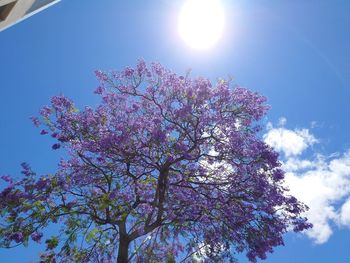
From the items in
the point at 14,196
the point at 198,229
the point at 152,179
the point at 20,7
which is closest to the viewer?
the point at 20,7

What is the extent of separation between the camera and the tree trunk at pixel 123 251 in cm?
1572

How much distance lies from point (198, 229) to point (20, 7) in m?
9.81

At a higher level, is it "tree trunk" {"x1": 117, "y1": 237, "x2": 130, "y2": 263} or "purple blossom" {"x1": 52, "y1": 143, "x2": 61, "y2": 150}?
"purple blossom" {"x1": 52, "y1": 143, "x2": 61, "y2": 150}

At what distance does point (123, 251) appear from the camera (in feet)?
52.2

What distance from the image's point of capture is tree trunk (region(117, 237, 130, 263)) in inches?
619

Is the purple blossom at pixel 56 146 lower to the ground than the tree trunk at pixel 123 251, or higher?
higher

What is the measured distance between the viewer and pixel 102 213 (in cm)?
1756

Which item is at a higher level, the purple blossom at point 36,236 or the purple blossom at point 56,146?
the purple blossom at point 56,146

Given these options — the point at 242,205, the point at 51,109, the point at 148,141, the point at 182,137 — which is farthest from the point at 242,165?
the point at 51,109

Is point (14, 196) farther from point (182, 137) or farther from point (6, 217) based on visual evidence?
point (182, 137)

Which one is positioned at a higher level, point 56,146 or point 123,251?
point 56,146

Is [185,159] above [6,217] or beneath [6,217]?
above

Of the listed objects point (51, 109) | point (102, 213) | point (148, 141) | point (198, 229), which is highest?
point (51, 109)

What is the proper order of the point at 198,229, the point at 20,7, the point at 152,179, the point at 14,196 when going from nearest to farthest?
1. the point at 20,7
2. the point at 14,196
3. the point at 198,229
4. the point at 152,179
